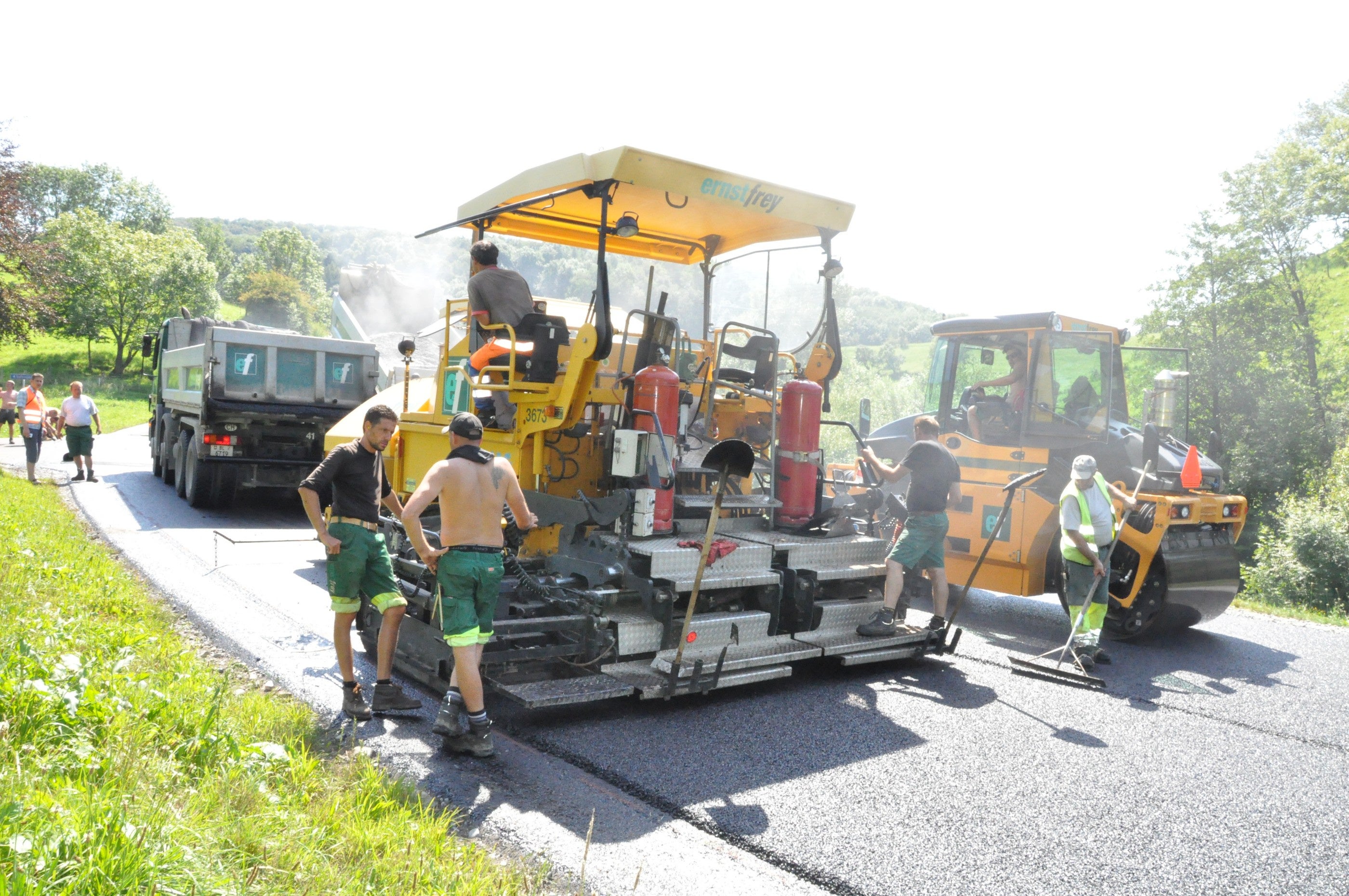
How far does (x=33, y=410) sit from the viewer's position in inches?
530

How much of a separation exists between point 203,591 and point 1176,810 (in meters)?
6.97

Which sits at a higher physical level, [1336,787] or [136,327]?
[136,327]

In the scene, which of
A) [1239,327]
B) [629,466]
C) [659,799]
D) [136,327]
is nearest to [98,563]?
[629,466]

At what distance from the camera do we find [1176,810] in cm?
404

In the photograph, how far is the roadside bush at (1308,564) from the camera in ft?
41.3

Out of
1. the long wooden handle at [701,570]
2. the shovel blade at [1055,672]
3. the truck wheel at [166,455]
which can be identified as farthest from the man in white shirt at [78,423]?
the shovel blade at [1055,672]

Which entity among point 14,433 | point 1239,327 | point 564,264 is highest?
point 1239,327

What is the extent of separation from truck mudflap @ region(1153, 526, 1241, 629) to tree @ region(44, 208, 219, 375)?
2016 inches

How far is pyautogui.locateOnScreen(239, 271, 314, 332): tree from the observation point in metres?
70.4

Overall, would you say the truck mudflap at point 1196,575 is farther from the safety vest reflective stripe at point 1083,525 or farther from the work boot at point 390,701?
the work boot at point 390,701

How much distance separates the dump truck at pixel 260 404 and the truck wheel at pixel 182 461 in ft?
0.07

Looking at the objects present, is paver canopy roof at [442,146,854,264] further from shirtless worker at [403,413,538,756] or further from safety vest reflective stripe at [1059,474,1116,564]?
safety vest reflective stripe at [1059,474,1116,564]

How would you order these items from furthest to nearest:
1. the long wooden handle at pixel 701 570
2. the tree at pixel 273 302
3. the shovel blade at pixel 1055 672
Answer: the tree at pixel 273 302, the shovel blade at pixel 1055 672, the long wooden handle at pixel 701 570

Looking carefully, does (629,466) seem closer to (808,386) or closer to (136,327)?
(808,386)
